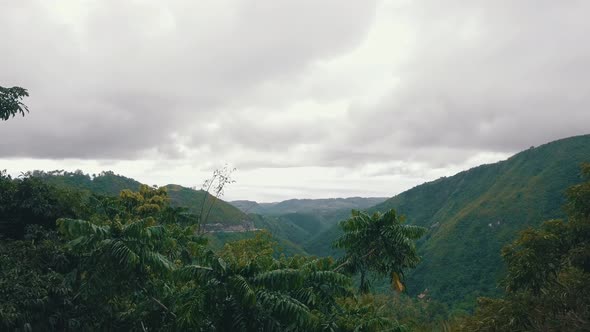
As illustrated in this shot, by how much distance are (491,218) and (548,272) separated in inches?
3827

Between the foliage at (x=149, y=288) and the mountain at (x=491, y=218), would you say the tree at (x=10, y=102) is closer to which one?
the foliage at (x=149, y=288)

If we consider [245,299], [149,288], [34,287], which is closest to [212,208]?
[34,287]

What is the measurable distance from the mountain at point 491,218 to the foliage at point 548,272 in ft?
195

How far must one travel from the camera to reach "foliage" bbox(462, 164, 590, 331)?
1614 centimetres

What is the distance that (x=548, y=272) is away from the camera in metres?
16.9

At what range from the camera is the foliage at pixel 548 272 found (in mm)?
16141

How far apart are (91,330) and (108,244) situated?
14.4ft

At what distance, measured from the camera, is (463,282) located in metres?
86.9

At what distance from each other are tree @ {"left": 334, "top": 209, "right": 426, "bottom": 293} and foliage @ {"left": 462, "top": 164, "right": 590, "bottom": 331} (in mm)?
4486

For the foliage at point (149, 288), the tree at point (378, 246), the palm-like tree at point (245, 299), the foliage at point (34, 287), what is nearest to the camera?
the palm-like tree at point (245, 299)

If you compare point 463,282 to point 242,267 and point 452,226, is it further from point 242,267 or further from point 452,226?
point 242,267

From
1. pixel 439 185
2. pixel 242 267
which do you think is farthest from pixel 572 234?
pixel 439 185

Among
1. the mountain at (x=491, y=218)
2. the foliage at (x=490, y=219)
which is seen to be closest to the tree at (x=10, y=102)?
the foliage at (x=490, y=219)

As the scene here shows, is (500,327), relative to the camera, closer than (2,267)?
No
